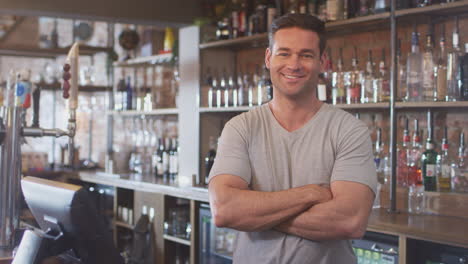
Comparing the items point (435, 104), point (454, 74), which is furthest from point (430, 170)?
point (454, 74)

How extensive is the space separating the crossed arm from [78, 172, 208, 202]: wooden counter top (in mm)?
2000

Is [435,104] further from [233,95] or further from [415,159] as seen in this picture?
[233,95]

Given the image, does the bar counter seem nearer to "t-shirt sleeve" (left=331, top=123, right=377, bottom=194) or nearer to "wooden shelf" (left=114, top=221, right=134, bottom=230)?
"t-shirt sleeve" (left=331, top=123, right=377, bottom=194)

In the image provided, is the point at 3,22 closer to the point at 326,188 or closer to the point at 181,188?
the point at 181,188

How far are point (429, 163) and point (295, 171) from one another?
161 centimetres

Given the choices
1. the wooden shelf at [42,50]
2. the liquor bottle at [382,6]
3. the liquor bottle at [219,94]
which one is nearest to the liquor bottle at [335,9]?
the liquor bottle at [382,6]

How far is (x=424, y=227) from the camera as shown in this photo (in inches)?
96.7

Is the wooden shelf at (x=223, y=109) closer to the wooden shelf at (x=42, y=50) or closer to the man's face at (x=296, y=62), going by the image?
the wooden shelf at (x=42, y=50)

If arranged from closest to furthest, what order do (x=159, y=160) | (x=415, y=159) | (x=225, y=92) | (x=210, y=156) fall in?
1. (x=415, y=159)
2. (x=225, y=92)
3. (x=210, y=156)
4. (x=159, y=160)

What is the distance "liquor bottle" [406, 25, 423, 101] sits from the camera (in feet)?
9.67

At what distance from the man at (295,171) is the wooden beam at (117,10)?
285cm

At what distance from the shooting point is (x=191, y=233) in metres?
3.80

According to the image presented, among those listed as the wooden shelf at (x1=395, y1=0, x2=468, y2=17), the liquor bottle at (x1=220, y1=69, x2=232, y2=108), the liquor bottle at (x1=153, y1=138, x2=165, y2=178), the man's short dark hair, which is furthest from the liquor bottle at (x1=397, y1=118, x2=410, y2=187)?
the liquor bottle at (x1=153, y1=138, x2=165, y2=178)

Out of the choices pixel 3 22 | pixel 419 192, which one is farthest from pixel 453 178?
pixel 3 22
